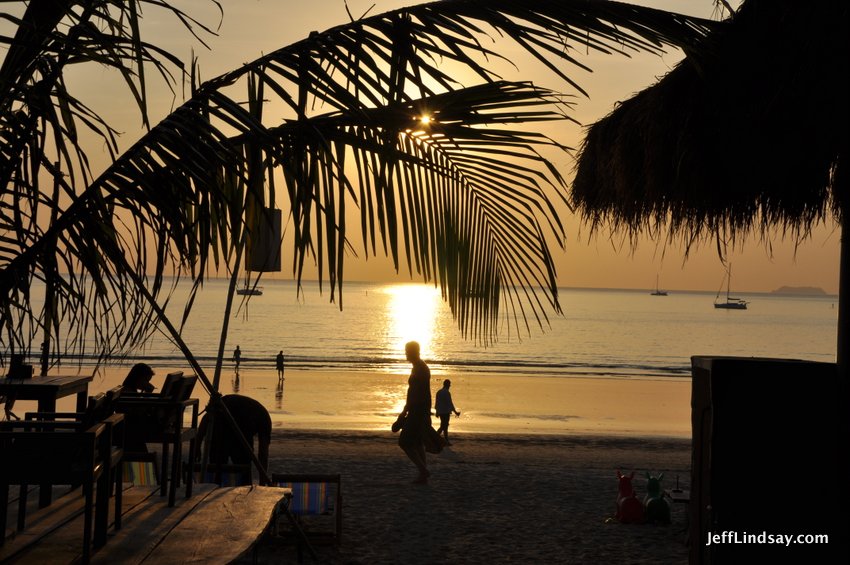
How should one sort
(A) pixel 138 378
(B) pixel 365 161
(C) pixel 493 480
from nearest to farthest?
(B) pixel 365 161 → (A) pixel 138 378 → (C) pixel 493 480

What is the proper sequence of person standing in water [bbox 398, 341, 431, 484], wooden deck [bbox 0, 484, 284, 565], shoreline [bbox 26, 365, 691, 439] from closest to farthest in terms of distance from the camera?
wooden deck [bbox 0, 484, 284, 565], person standing in water [bbox 398, 341, 431, 484], shoreline [bbox 26, 365, 691, 439]

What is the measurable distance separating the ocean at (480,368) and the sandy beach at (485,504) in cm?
201

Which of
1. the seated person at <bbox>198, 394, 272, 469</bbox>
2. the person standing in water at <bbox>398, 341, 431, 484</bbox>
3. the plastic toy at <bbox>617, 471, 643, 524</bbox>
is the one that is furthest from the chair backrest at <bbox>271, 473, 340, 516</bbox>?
the plastic toy at <bbox>617, 471, 643, 524</bbox>

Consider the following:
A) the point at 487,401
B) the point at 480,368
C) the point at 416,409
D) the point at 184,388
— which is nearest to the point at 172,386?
the point at 184,388

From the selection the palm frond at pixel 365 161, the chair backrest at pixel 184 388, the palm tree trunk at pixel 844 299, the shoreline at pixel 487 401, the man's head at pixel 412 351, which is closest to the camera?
the palm frond at pixel 365 161

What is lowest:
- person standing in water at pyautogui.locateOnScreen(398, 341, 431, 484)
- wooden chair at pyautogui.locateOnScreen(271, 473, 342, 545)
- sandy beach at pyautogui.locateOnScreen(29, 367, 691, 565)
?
sandy beach at pyautogui.locateOnScreen(29, 367, 691, 565)

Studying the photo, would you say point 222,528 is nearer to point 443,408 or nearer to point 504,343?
point 443,408

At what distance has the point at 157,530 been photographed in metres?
4.29

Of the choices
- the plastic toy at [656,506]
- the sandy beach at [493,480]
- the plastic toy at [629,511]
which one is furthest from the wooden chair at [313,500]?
the plastic toy at [656,506]

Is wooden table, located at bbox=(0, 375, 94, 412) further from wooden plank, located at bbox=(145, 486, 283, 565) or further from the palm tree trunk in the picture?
the palm tree trunk

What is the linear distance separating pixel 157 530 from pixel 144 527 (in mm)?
104

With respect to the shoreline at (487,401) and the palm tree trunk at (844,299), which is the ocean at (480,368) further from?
the palm tree trunk at (844,299)

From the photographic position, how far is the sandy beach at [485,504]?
25.3 feet

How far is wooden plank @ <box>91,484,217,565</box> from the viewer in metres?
3.80
